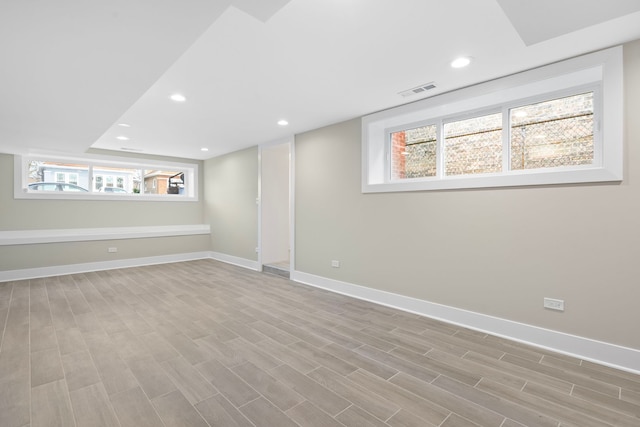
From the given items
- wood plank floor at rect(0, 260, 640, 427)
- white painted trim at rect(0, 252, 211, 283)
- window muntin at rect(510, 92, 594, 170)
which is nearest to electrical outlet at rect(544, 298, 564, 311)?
wood plank floor at rect(0, 260, 640, 427)

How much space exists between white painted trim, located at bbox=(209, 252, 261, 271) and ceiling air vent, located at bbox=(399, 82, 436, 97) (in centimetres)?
398

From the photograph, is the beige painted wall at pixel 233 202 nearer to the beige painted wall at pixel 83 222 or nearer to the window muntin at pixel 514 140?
the beige painted wall at pixel 83 222

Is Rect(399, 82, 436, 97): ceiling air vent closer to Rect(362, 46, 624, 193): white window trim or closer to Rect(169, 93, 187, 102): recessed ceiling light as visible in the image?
Rect(362, 46, 624, 193): white window trim

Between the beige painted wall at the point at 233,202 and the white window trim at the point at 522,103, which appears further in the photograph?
the beige painted wall at the point at 233,202

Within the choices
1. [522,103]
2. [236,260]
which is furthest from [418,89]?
[236,260]

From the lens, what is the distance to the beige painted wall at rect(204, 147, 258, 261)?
5773 mm

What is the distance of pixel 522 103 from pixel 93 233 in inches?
280

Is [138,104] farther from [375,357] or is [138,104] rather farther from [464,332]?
[464,332]

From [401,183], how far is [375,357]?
1.97 metres

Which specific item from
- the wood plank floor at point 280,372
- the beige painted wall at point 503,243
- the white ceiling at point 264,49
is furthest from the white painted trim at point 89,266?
the beige painted wall at point 503,243

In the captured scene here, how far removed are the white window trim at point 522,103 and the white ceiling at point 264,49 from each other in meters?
0.11

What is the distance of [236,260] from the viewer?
6.13 metres

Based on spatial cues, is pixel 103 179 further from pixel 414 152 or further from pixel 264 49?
pixel 414 152

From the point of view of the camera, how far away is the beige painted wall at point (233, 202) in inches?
227
